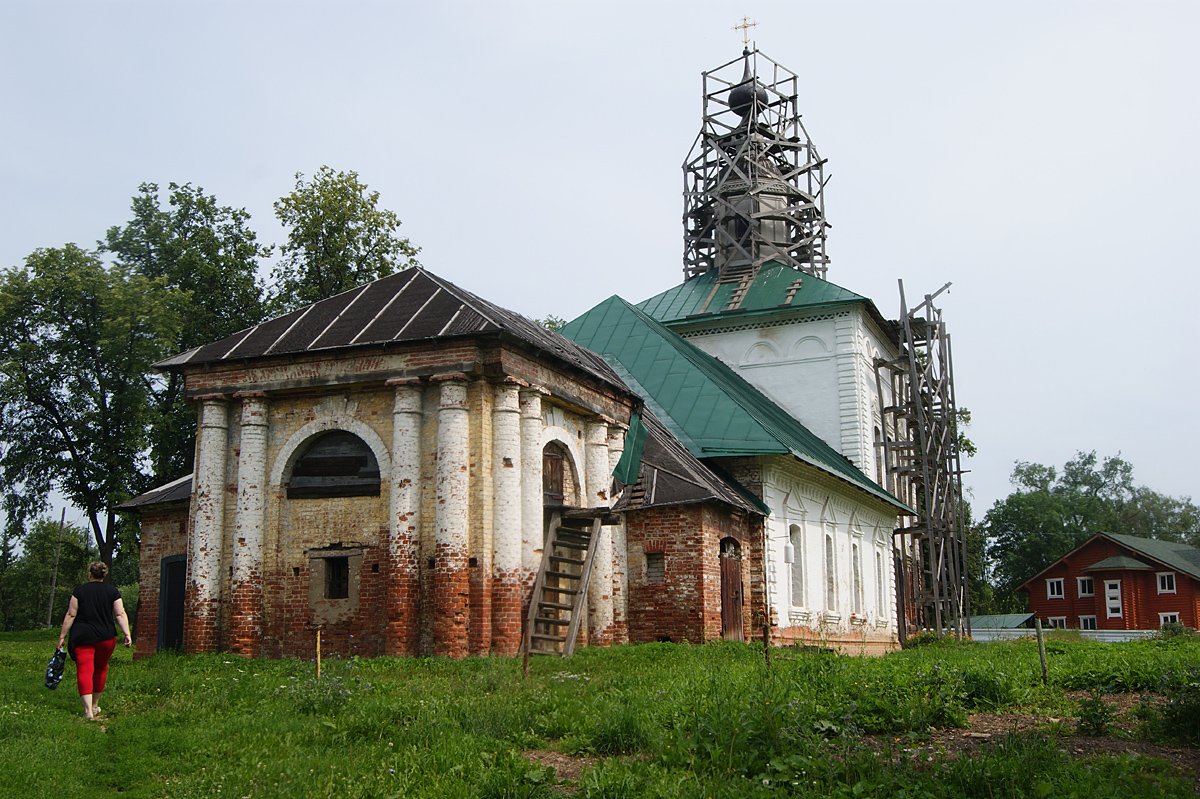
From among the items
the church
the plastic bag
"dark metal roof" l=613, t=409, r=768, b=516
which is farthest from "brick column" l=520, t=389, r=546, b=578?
the plastic bag

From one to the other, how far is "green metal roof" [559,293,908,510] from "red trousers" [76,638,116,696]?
13494 millimetres

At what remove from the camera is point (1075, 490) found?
76.1 m

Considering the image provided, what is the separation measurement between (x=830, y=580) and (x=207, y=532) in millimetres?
14473

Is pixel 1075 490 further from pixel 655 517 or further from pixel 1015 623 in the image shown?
pixel 655 517

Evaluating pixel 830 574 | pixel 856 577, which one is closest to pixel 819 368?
pixel 856 577

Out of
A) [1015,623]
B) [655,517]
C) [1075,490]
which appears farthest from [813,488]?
[1075,490]

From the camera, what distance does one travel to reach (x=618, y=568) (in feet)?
65.4

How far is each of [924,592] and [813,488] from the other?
11.4 m

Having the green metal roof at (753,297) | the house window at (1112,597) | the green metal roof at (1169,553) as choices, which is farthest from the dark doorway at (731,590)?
the house window at (1112,597)

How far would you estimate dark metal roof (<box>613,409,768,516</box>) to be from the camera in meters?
20.0

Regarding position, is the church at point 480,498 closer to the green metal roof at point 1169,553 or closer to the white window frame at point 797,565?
the white window frame at point 797,565

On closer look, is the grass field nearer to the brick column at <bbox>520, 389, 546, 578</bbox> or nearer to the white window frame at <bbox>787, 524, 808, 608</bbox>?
the brick column at <bbox>520, 389, 546, 578</bbox>

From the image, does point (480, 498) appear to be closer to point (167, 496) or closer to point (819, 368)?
point (167, 496)

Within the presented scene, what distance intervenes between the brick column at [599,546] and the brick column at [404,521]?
3.28 meters
